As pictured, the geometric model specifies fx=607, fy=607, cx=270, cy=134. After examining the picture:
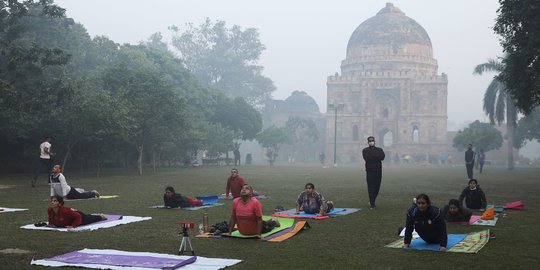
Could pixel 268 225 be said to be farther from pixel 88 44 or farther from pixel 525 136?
pixel 525 136

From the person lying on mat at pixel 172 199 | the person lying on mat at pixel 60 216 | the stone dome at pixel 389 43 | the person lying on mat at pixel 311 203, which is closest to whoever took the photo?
the person lying on mat at pixel 60 216

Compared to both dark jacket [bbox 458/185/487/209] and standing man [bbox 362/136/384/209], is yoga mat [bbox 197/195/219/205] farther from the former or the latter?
dark jacket [bbox 458/185/487/209]

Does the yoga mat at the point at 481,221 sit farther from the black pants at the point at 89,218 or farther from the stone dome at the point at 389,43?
the stone dome at the point at 389,43

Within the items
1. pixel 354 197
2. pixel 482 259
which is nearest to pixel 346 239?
pixel 482 259

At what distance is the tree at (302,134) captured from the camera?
80438mm

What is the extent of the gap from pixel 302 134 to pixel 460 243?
73.8 metres

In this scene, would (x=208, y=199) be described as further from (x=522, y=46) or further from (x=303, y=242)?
(x=522, y=46)

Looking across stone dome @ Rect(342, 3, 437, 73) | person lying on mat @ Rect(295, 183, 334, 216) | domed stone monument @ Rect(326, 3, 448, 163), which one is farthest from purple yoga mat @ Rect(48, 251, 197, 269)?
stone dome @ Rect(342, 3, 437, 73)

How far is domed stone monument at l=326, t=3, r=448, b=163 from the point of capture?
8225cm

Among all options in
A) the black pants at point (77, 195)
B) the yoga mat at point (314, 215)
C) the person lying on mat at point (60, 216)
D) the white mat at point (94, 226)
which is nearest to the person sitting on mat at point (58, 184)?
the black pants at point (77, 195)

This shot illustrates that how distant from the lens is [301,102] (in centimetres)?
9925

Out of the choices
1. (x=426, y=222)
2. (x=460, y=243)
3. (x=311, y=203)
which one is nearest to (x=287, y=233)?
(x=426, y=222)

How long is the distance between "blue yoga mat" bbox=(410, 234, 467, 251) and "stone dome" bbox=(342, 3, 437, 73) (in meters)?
77.8

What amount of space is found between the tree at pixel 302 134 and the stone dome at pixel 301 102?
12.8m
